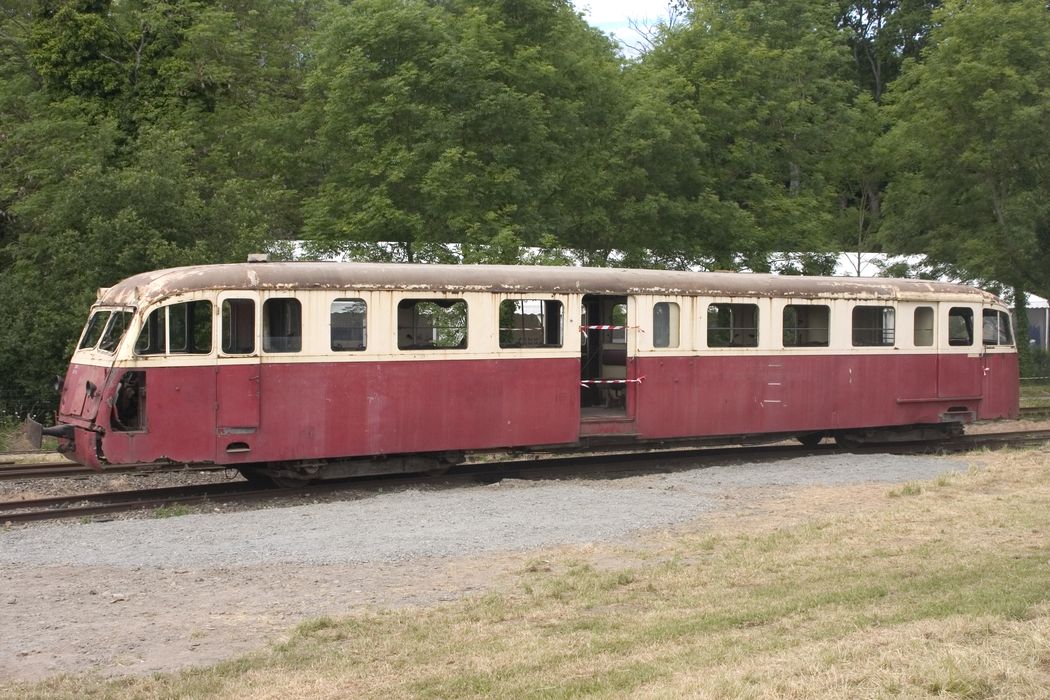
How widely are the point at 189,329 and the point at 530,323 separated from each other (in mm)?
4464

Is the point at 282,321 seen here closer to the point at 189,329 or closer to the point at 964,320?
the point at 189,329

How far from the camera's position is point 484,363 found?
47.9 feet

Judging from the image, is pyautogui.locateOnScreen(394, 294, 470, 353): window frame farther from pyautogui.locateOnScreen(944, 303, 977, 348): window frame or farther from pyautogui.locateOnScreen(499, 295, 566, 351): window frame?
pyautogui.locateOnScreen(944, 303, 977, 348): window frame

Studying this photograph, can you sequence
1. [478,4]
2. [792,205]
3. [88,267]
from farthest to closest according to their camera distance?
[792,205] < [478,4] < [88,267]

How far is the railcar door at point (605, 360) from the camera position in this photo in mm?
15797

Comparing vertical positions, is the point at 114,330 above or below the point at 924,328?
below

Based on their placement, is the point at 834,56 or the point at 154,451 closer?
the point at 154,451

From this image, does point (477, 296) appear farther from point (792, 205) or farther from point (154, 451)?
point (792, 205)

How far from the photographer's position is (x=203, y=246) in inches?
890

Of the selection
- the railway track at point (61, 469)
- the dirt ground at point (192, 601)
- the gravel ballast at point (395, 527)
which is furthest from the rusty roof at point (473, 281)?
the dirt ground at point (192, 601)

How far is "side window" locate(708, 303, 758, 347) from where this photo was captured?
53.9 ft

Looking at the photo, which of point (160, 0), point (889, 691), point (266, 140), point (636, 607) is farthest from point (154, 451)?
point (160, 0)

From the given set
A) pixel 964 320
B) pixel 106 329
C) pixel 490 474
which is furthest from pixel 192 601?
pixel 964 320

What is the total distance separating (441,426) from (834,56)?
2433cm
